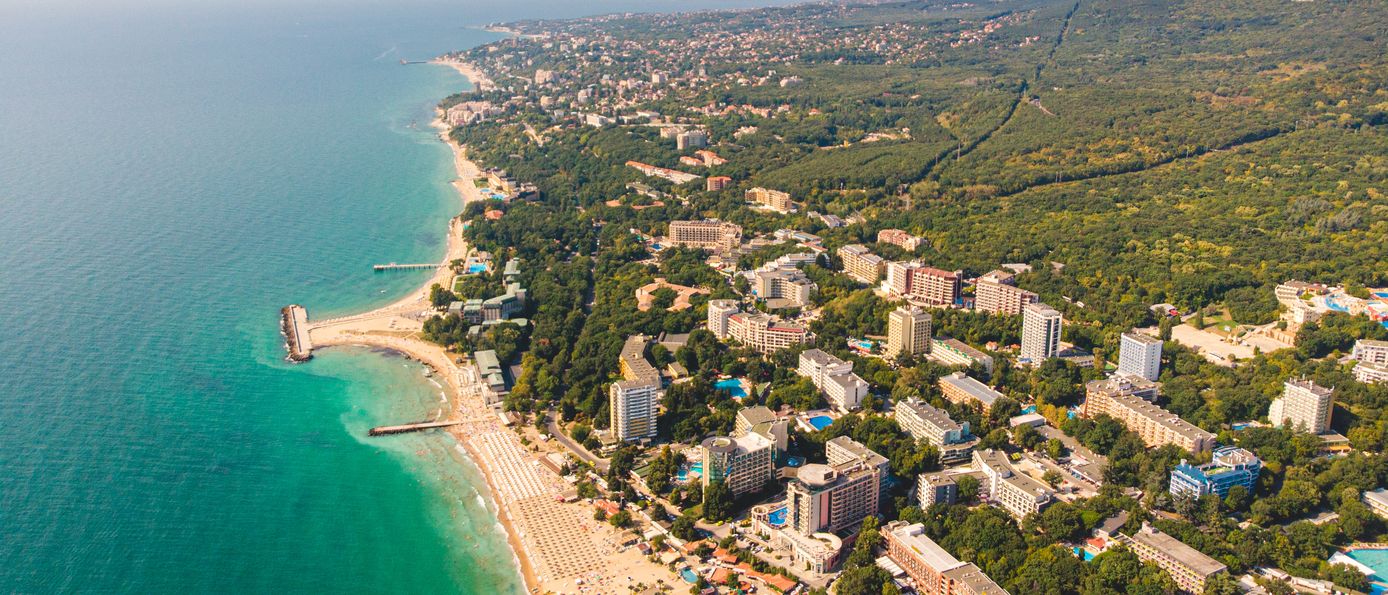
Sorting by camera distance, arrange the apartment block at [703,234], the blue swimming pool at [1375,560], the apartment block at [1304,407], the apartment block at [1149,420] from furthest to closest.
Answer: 1. the apartment block at [703,234]
2. the apartment block at [1304,407]
3. the apartment block at [1149,420]
4. the blue swimming pool at [1375,560]

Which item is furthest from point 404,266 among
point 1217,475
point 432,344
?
point 1217,475

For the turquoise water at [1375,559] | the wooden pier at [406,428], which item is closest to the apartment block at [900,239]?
the wooden pier at [406,428]

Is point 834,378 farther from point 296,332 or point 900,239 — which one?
point 296,332

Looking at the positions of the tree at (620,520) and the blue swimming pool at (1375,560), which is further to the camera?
the tree at (620,520)

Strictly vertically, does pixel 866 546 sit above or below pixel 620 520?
above

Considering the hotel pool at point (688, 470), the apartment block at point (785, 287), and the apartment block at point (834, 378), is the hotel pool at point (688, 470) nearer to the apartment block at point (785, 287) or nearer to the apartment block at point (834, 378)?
the apartment block at point (834, 378)

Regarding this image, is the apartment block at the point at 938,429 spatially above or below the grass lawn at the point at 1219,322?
above
